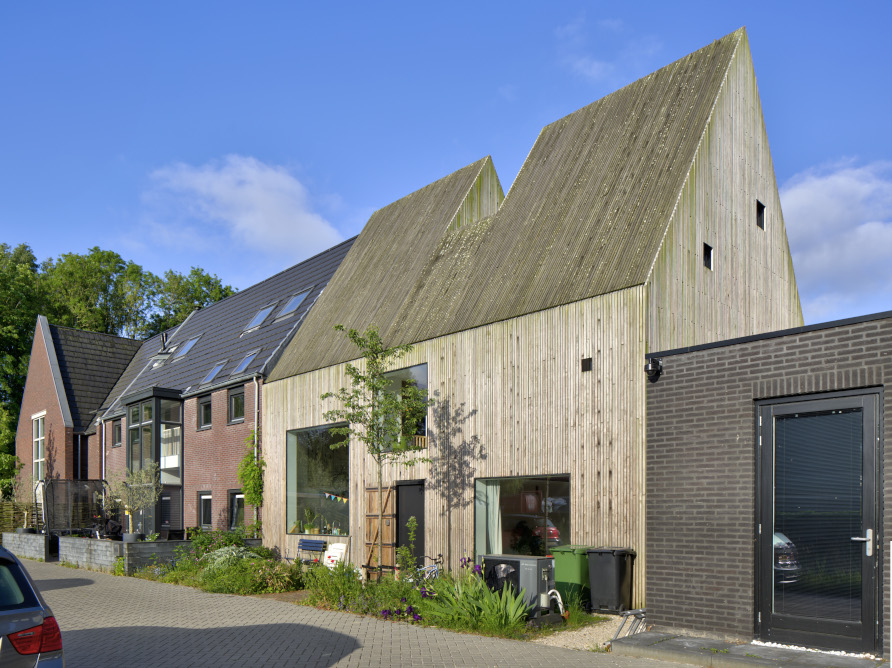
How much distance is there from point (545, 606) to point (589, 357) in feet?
12.0

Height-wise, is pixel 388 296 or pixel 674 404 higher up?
pixel 388 296

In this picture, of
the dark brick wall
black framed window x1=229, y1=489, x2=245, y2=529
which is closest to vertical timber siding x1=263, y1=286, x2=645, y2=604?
the dark brick wall

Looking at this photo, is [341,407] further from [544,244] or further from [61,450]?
[61,450]

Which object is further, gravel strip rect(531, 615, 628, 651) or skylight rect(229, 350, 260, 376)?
skylight rect(229, 350, 260, 376)

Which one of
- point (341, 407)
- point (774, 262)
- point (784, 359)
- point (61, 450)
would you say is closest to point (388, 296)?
point (341, 407)

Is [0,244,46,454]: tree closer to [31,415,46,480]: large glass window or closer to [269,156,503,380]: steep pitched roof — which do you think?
[31,415,46,480]: large glass window

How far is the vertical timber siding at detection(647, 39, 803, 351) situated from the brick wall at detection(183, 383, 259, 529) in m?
12.5

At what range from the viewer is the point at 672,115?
14367 millimetres

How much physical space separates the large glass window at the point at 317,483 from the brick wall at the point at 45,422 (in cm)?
1664

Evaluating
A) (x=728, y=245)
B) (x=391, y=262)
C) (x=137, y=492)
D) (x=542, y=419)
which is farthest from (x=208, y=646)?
(x=137, y=492)

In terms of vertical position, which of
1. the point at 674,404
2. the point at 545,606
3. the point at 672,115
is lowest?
the point at 545,606

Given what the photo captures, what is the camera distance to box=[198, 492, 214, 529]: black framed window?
24.1m

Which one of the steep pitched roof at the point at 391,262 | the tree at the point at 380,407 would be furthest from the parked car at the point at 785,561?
the steep pitched roof at the point at 391,262

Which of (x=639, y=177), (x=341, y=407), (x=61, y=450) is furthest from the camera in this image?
(x=61, y=450)
